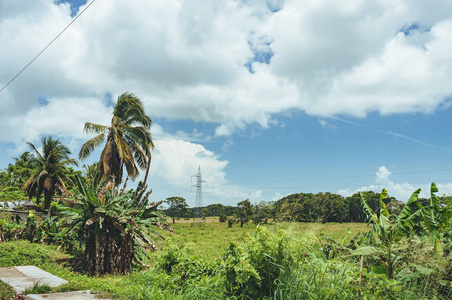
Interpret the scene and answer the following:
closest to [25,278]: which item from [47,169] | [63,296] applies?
[63,296]

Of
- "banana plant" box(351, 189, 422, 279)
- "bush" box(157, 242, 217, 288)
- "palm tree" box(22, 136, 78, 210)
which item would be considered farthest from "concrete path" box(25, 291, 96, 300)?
"palm tree" box(22, 136, 78, 210)

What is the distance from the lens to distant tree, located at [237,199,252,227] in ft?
136

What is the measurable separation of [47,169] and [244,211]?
22289 millimetres

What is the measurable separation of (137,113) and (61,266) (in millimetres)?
15598

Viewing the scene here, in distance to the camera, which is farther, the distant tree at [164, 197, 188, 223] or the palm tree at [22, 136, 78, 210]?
the distant tree at [164, 197, 188, 223]

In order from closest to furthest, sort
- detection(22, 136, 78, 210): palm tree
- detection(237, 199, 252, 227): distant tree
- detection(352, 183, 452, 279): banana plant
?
detection(352, 183, 452, 279): banana plant < detection(22, 136, 78, 210): palm tree < detection(237, 199, 252, 227): distant tree

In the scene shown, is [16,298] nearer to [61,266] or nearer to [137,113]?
[61,266]

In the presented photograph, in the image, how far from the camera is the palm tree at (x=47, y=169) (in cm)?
3281

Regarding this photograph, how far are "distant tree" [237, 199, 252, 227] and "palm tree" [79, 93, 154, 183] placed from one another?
19391 mm

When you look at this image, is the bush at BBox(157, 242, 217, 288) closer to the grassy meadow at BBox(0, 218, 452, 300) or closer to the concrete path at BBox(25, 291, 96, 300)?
the grassy meadow at BBox(0, 218, 452, 300)

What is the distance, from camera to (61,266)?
10219 millimetres

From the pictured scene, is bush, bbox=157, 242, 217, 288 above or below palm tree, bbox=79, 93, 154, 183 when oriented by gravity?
below

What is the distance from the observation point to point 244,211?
4175 cm

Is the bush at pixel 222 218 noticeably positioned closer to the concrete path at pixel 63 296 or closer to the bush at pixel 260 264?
the concrete path at pixel 63 296
